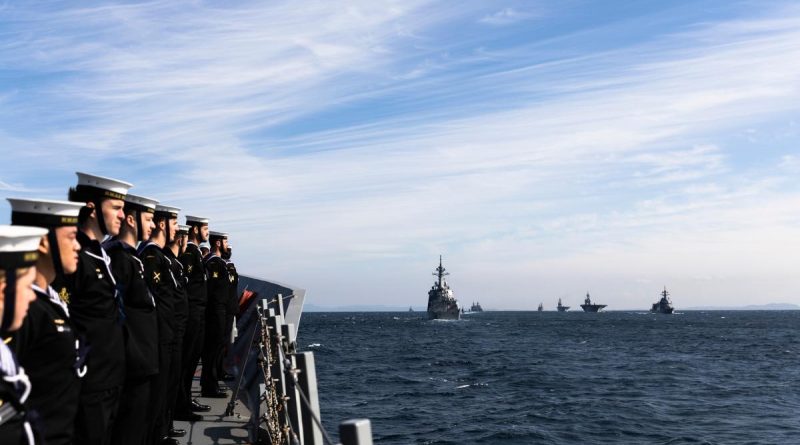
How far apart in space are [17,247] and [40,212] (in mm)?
787

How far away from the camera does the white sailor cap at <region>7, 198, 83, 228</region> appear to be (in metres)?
2.58

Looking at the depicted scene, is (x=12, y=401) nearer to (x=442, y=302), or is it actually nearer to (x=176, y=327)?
(x=176, y=327)

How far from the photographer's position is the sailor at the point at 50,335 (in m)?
2.35

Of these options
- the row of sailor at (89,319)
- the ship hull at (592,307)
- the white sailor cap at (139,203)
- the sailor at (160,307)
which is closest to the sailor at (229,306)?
the row of sailor at (89,319)

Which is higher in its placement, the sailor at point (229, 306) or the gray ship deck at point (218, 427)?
the sailor at point (229, 306)

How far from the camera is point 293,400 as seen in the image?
3.92 m

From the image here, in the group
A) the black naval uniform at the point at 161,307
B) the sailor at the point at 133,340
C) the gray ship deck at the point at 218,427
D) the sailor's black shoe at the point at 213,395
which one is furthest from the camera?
the sailor's black shoe at the point at 213,395

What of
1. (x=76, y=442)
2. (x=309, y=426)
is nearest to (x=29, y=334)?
(x=76, y=442)

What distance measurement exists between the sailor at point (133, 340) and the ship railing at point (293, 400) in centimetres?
74

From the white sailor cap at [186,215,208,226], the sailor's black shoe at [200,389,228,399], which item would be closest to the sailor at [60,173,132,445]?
the white sailor cap at [186,215,208,226]

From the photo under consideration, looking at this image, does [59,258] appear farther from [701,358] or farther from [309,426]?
[701,358]

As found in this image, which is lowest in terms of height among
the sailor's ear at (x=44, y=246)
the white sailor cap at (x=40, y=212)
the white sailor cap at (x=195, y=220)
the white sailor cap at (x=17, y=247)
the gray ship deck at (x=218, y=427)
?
the gray ship deck at (x=218, y=427)

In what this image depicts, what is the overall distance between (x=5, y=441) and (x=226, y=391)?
6.53 meters

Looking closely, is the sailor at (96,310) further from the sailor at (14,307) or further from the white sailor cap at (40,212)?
the sailor at (14,307)
